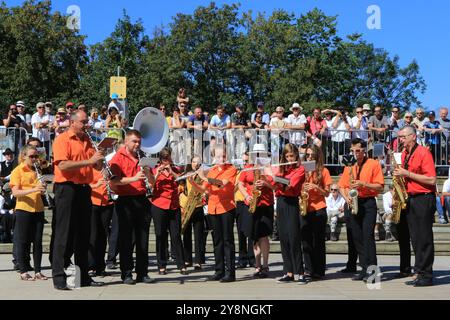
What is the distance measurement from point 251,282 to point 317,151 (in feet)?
7.24

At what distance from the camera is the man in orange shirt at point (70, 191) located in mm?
9305

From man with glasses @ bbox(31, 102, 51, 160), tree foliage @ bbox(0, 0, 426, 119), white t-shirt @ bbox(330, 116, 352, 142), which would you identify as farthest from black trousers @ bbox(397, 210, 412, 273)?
tree foliage @ bbox(0, 0, 426, 119)

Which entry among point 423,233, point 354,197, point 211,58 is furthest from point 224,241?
point 211,58

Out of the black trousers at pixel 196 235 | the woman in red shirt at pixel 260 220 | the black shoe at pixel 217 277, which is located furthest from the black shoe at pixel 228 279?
the black trousers at pixel 196 235

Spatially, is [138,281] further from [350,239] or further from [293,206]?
[350,239]

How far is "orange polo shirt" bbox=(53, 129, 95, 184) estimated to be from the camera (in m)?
9.27

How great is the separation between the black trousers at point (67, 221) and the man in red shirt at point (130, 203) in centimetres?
55

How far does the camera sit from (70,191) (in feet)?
30.7

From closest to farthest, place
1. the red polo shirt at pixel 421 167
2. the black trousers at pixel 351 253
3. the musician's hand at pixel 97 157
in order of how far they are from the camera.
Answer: the musician's hand at pixel 97 157
the red polo shirt at pixel 421 167
the black trousers at pixel 351 253

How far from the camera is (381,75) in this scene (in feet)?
213

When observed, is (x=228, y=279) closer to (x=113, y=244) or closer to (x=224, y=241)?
(x=224, y=241)

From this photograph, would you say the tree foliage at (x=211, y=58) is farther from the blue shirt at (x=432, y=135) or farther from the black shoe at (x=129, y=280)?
the black shoe at (x=129, y=280)

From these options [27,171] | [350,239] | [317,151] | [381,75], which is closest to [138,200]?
[27,171]

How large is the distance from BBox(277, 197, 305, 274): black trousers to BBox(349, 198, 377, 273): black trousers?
3.37 ft
